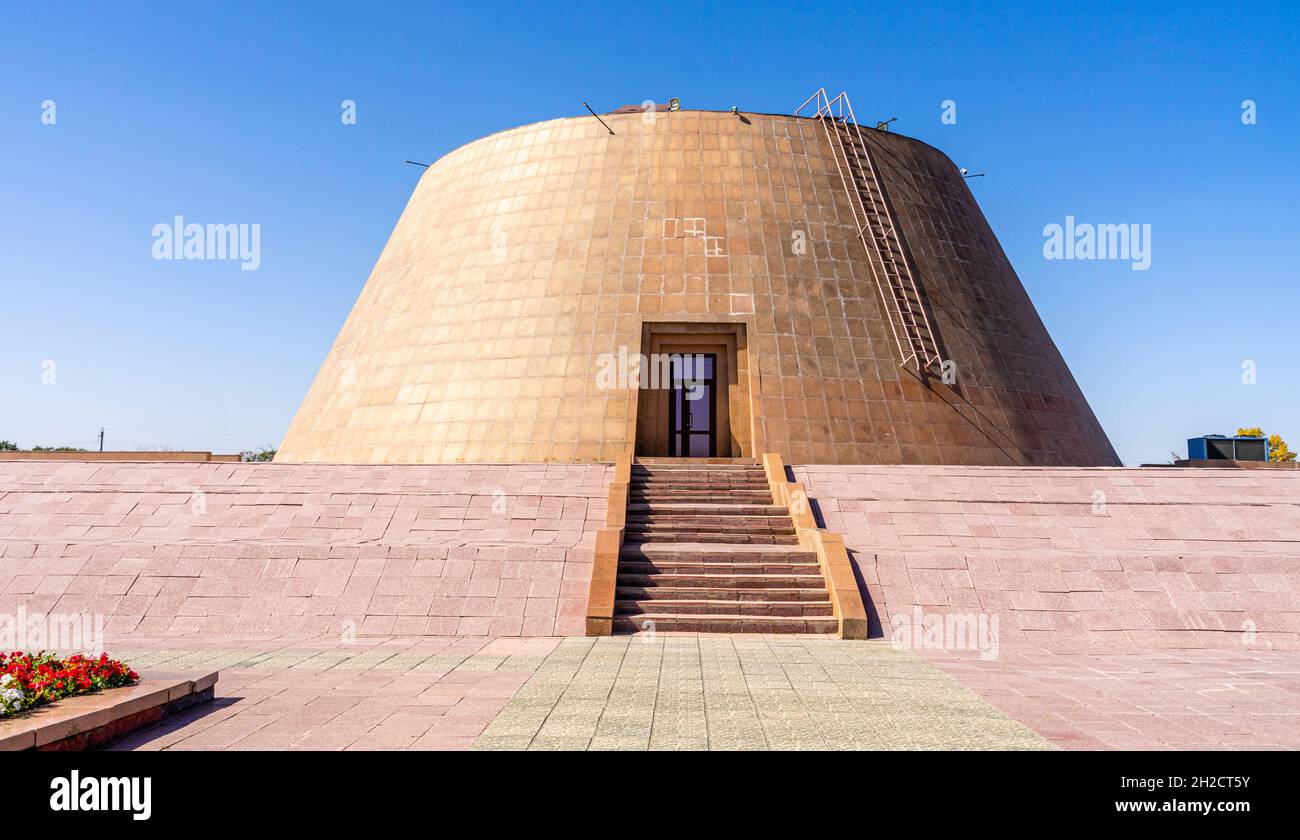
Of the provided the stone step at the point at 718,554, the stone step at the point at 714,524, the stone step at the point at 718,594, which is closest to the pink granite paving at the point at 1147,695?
the stone step at the point at 718,594

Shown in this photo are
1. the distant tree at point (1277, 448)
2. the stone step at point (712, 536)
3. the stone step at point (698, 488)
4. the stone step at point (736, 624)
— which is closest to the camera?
the stone step at point (736, 624)

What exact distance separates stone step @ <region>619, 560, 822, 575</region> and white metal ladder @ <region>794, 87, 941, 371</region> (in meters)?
10.5

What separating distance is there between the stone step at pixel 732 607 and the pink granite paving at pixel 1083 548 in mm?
944

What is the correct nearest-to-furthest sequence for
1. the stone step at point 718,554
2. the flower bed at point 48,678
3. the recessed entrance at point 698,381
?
the flower bed at point 48,678 → the stone step at point 718,554 → the recessed entrance at point 698,381

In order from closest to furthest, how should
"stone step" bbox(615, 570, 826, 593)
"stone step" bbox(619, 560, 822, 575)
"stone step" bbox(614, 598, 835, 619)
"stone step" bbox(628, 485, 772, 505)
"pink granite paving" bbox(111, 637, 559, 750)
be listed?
1. "pink granite paving" bbox(111, 637, 559, 750)
2. "stone step" bbox(614, 598, 835, 619)
3. "stone step" bbox(615, 570, 826, 593)
4. "stone step" bbox(619, 560, 822, 575)
5. "stone step" bbox(628, 485, 772, 505)

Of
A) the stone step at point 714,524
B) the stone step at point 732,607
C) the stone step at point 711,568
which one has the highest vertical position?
the stone step at point 714,524

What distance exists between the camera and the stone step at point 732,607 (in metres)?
13.7

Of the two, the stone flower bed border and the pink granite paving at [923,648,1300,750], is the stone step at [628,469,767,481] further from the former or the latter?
the stone flower bed border

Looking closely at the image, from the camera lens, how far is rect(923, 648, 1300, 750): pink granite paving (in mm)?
7418

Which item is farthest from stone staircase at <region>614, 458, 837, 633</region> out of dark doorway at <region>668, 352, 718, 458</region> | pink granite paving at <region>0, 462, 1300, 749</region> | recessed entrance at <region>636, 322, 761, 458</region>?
dark doorway at <region>668, 352, 718, 458</region>

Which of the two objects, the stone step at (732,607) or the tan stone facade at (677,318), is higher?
the tan stone facade at (677,318)

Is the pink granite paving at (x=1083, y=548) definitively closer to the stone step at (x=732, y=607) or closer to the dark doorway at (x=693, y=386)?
the stone step at (x=732, y=607)

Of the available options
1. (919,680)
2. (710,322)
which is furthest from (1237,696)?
(710,322)
